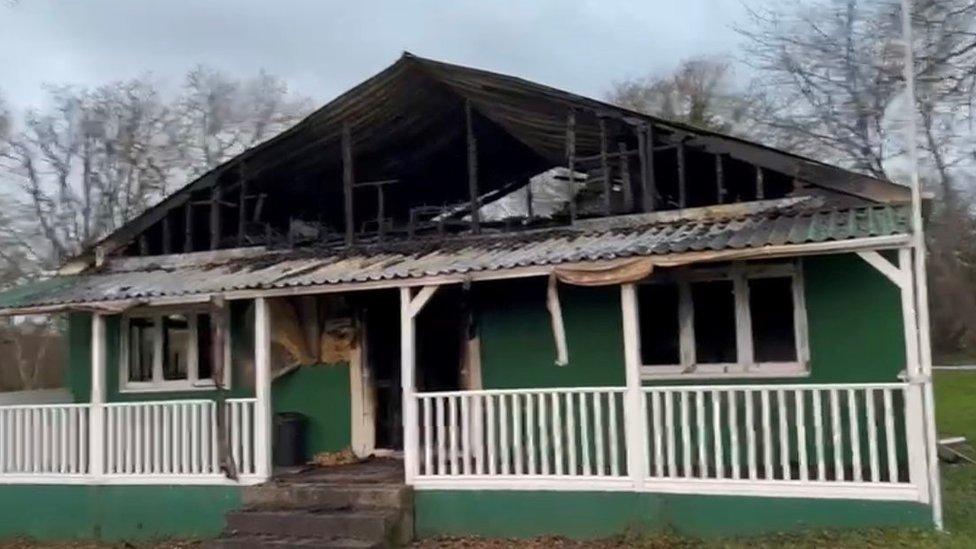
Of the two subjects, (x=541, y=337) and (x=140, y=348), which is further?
(x=140, y=348)

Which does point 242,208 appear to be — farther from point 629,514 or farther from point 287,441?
point 629,514

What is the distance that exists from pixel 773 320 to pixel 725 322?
0.50m

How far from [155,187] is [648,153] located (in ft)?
102

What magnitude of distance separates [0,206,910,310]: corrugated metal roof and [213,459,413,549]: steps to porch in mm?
2148

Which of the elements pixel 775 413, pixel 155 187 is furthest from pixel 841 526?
pixel 155 187

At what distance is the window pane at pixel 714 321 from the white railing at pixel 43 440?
23.9 feet

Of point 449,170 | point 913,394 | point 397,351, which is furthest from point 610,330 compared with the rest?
point 449,170

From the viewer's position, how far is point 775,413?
9.38 metres

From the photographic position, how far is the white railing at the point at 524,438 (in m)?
8.66

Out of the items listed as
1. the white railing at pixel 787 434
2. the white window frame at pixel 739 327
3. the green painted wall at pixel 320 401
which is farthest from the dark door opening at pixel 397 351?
the white railing at pixel 787 434

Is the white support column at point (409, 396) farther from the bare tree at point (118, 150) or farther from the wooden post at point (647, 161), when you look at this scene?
the bare tree at point (118, 150)

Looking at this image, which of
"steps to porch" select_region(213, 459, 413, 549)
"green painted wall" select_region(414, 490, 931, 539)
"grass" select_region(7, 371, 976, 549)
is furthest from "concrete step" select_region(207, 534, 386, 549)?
"green painted wall" select_region(414, 490, 931, 539)

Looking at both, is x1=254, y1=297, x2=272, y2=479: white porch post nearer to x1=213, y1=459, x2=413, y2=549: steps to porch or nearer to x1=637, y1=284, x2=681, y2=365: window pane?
x1=213, y1=459, x2=413, y2=549: steps to porch

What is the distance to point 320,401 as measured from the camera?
11.8 metres
